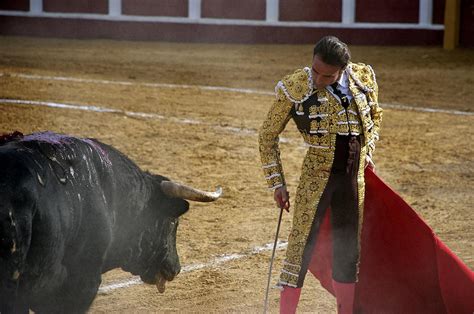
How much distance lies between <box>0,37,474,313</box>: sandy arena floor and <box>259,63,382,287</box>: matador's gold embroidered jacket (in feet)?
2.79

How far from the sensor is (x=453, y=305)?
4.91m

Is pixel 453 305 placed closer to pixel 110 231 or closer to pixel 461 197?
pixel 110 231

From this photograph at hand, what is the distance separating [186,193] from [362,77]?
100 centimetres

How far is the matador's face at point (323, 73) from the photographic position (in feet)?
14.3

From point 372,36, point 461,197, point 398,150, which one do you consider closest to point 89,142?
point 461,197

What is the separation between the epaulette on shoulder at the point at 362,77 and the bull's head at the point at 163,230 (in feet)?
2.92

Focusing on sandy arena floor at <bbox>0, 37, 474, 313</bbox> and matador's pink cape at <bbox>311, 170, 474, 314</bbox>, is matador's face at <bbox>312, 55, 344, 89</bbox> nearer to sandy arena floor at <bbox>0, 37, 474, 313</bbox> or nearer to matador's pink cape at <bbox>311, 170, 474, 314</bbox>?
matador's pink cape at <bbox>311, 170, 474, 314</bbox>

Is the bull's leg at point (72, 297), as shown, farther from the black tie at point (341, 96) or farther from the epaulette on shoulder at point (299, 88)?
the black tie at point (341, 96)

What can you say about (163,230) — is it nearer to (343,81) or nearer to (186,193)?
(186,193)

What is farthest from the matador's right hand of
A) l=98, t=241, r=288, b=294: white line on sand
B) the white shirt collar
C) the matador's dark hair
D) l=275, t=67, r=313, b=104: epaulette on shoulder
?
l=98, t=241, r=288, b=294: white line on sand

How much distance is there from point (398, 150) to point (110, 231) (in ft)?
16.4

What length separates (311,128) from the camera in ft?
14.9

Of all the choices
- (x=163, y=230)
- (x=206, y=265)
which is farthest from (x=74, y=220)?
(x=206, y=265)

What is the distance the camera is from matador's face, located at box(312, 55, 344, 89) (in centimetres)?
436
